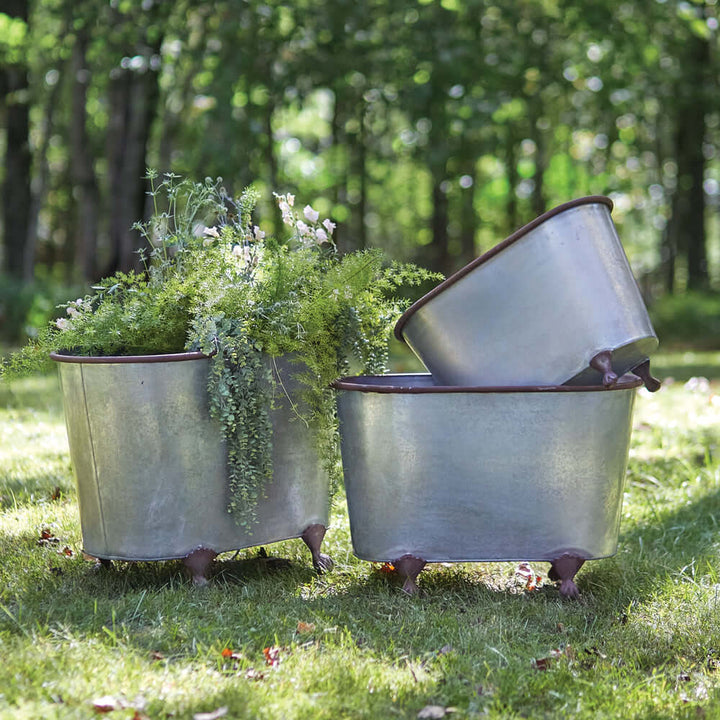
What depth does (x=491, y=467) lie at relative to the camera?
120 inches

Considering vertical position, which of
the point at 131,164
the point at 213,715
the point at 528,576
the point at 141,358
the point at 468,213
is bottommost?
the point at 528,576

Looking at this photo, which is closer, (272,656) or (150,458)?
(272,656)

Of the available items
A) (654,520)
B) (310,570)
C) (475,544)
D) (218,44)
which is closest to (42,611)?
(310,570)

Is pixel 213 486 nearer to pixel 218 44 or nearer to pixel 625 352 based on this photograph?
pixel 625 352

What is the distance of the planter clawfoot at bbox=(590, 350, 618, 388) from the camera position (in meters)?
2.99

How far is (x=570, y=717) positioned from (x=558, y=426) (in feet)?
3.33

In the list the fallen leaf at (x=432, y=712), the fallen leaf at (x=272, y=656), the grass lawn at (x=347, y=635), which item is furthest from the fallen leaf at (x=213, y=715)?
the fallen leaf at (x=432, y=712)

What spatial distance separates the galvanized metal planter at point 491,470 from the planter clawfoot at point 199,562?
1.83 ft

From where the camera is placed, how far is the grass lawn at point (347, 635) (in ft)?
7.44

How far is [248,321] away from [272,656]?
1.06 metres

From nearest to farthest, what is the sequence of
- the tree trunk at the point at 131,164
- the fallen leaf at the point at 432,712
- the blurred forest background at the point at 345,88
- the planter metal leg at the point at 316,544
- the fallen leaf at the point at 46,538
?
the fallen leaf at the point at 432,712
the planter metal leg at the point at 316,544
the fallen leaf at the point at 46,538
the blurred forest background at the point at 345,88
the tree trunk at the point at 131,164

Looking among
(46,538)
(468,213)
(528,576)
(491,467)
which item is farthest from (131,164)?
(491,467)

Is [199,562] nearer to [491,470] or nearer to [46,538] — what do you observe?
[46,538]

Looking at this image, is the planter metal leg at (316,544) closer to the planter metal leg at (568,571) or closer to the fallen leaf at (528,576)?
the fallen leaf at (528,576)
